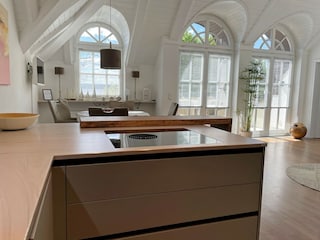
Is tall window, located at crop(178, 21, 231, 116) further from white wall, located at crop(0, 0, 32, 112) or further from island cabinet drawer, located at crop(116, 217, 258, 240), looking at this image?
island cabinet drawer, located at crop(116, 217, 258, 240)

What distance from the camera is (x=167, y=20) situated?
5441 mm

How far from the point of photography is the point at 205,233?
161 cm

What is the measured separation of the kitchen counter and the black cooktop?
0.09 metres

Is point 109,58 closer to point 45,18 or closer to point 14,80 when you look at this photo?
point 45,18

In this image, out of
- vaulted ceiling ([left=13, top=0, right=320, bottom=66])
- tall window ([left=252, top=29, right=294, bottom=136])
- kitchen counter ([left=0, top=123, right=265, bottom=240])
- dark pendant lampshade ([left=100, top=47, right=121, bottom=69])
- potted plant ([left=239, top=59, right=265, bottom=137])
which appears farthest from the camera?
tall window ([left=252, top=29, right=294, bottom=136])

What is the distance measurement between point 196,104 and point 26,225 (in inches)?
239

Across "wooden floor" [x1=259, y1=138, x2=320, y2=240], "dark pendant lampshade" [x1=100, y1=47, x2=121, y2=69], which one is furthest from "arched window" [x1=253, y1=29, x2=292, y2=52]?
"dark pendant lampshade" [x1=100, y1=47, x2=121, y2=69]

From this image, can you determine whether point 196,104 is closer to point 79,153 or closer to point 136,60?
point 136,60

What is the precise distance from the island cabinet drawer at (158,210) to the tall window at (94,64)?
520cm

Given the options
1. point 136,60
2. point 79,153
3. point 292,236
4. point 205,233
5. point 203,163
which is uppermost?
point 136,60

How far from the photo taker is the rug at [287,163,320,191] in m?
3.49

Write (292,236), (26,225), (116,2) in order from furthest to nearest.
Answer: (116,2) < (292,236) < (26,225)

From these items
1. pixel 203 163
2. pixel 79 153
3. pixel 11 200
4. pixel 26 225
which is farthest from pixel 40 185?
pixel 203 163

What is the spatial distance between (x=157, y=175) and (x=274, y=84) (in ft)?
21.9
